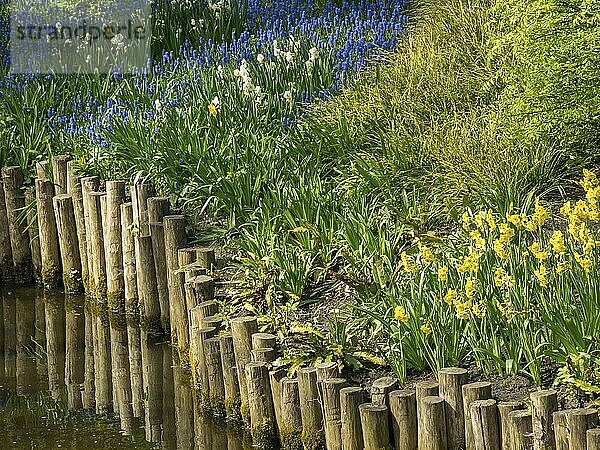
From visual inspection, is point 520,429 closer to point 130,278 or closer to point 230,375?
point 230,375

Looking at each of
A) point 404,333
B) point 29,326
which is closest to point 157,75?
point 29,326

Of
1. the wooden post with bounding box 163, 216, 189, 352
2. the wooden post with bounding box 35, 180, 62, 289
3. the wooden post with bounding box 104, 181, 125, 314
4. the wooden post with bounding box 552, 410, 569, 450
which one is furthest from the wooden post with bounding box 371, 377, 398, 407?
the wooden post with bounding box 35, 180, 62, 289

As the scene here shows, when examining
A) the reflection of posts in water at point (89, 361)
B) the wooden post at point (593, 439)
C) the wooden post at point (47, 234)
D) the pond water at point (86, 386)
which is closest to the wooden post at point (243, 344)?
the pond water at point (86, 386)

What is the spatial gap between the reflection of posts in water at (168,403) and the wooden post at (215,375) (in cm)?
28

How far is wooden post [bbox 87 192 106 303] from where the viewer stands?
25.7 ft

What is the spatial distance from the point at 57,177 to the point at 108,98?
1305mm

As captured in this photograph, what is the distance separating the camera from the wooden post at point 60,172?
8219 millimetres

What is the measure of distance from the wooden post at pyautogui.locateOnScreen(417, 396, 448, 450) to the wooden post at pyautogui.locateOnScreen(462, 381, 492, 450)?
4.5 inches

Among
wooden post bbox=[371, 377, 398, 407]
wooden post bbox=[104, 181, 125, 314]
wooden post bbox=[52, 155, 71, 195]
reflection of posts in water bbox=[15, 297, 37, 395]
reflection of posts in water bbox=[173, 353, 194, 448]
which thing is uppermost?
wooden post bbox=[52, 155, 71, 195]

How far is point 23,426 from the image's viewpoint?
239 inches

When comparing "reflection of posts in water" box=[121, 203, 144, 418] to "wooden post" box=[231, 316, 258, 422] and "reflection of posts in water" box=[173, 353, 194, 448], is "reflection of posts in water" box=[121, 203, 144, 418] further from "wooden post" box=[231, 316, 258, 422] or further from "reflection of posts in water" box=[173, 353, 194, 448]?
"wooden post" box=[231, 316, 258, 422]

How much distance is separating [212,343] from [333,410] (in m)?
1.08

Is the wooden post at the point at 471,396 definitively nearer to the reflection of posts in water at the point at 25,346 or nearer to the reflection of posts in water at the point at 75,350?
the reflection of posts in water at the point at 75,350

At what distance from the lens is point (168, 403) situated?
21.1 feet
